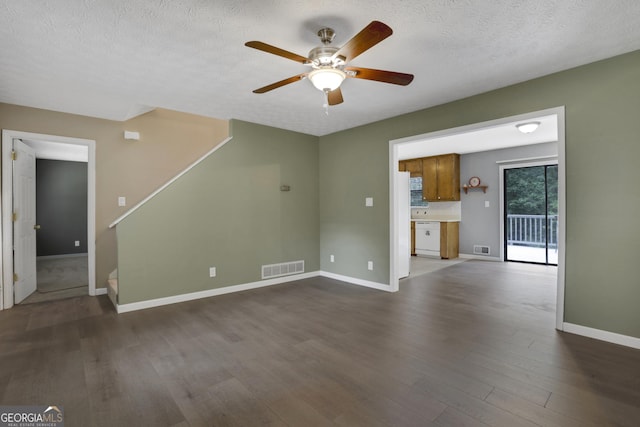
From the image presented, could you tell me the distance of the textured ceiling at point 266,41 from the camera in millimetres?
2010

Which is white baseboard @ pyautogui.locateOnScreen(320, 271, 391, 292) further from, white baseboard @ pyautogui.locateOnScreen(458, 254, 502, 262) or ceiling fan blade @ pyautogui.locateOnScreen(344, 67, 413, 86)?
white baseboard @ pyautogui.locateOnScreen(458, 254, 502, 262)

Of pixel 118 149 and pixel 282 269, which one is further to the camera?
pixel 282 269

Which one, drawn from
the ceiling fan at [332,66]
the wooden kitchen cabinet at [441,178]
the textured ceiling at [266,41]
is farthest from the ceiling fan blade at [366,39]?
the wooden kitchen cabinet at [441,178]

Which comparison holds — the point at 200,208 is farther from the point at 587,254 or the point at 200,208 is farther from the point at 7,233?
the point at 587,254

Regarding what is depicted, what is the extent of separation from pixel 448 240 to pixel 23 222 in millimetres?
7818

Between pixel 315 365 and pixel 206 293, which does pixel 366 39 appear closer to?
pixel 315 365

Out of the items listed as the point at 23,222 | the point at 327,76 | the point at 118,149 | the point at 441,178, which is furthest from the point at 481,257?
the point at 23,222

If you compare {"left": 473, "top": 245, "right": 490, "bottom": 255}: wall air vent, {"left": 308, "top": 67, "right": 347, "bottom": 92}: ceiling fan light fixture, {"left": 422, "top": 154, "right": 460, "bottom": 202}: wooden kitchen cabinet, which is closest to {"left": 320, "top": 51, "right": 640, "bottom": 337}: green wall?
{"left": 308, "top": 67, "right": 347, "bottom": 92}: ceiling fan light fixture

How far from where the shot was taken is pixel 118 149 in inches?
176

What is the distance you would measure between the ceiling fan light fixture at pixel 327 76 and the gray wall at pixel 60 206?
8367 mm

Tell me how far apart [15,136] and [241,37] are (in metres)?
3.49

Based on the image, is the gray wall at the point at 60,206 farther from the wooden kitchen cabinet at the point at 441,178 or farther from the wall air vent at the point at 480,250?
the wall air vent at the point at 480,250

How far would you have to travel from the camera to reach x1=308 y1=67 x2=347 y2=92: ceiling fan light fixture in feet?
7.57

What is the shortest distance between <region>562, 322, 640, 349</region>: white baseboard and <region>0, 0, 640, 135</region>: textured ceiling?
2478 millimetres
